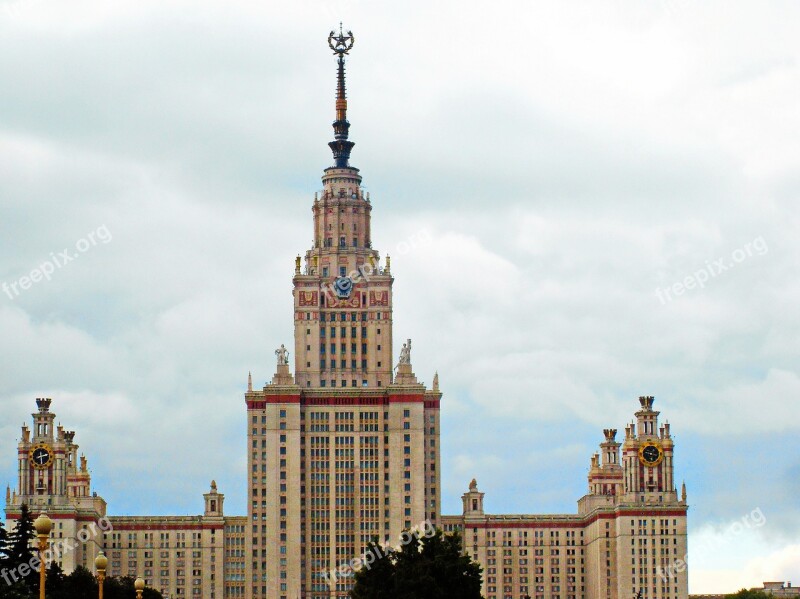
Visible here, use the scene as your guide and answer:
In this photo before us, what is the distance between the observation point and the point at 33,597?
17000 cm

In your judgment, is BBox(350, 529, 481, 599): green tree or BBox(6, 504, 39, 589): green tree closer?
BBox(350, 529, 481, 599): green tree

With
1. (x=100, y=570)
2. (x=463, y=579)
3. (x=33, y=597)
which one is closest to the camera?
(x=100, y=570)

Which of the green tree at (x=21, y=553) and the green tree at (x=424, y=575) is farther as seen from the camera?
the green tree at (x=21, y=553)

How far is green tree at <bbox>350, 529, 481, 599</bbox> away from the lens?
186m

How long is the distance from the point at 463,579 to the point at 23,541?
44.8 meters

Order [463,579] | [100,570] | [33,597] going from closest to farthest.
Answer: [100,570] < [33,597] < [463,579]

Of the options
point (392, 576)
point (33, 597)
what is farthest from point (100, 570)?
point (392, 576)

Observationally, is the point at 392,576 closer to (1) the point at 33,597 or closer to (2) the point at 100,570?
(1) the point at 33,597

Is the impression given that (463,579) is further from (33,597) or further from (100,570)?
(100,570)

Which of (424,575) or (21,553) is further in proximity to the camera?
(21,553)

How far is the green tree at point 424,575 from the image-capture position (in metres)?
186

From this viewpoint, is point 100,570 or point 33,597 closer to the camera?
point 100,570

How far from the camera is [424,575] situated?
7318 inches

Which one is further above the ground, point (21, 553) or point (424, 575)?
point (21, 553)
